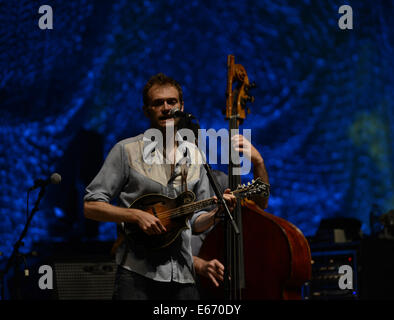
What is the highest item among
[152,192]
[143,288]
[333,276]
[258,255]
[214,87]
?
[214,87]

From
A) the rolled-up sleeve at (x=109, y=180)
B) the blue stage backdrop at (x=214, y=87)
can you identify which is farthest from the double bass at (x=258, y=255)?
the blue stage backdrop at (x=214, y=87)

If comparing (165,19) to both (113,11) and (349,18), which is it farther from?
(349,18)

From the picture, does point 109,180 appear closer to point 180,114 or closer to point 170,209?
point 170,209

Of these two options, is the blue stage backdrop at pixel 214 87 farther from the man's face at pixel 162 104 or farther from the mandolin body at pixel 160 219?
the mandolin body at pixel 160 219

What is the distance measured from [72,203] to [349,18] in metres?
3.28

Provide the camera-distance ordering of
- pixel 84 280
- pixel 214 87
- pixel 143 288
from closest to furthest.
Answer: pixel 143 288
pixel 84 280
pixel 214 87

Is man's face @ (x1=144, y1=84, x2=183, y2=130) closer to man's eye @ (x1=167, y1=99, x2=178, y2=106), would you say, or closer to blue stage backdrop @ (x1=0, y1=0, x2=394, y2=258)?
man's eye @ (x1=167, y1=99, x2=178, y2=106)

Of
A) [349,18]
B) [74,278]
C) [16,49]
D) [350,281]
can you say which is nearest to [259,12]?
[349,18]

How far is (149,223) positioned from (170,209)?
0.55 feet

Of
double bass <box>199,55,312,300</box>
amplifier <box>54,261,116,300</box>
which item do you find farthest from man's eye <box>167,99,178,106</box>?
amplifier <box>54,261,116,300</box>

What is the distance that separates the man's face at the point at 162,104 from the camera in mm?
2479

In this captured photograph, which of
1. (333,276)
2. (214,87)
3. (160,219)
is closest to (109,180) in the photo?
(160,219)

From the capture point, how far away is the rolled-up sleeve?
2346 mm

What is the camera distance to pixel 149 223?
221 centimetres
